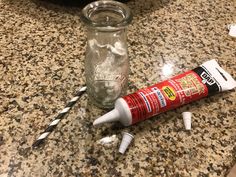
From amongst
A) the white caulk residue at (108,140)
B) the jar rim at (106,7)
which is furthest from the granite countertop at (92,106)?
the jar rim at (106,7)

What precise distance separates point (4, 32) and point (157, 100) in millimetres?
381

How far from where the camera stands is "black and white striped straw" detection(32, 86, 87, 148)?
17.0 inches

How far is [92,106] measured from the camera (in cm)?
49

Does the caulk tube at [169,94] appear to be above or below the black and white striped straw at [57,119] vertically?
above

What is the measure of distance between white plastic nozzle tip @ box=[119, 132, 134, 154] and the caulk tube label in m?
0.02

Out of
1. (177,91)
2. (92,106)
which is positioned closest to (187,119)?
(177,91)

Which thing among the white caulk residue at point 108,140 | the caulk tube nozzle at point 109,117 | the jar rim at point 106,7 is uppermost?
the jar rim at point 106,7

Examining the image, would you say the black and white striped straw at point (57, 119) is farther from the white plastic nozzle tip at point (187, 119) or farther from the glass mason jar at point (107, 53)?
the white plastic nozzle tip at point (187, 119)

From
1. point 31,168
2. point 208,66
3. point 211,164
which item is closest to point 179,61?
point 208,66

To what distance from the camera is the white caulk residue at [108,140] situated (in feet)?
1.44

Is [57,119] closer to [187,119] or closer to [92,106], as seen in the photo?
[92,106]

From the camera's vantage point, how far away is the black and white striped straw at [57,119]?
43 centimetres

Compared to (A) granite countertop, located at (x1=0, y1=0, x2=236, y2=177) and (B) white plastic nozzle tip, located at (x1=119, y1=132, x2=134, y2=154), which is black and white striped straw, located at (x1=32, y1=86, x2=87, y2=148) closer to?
(A) granite countertop, located at (x1=0, y1=0, x2=236, y2=177)

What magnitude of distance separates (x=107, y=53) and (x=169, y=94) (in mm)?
118
